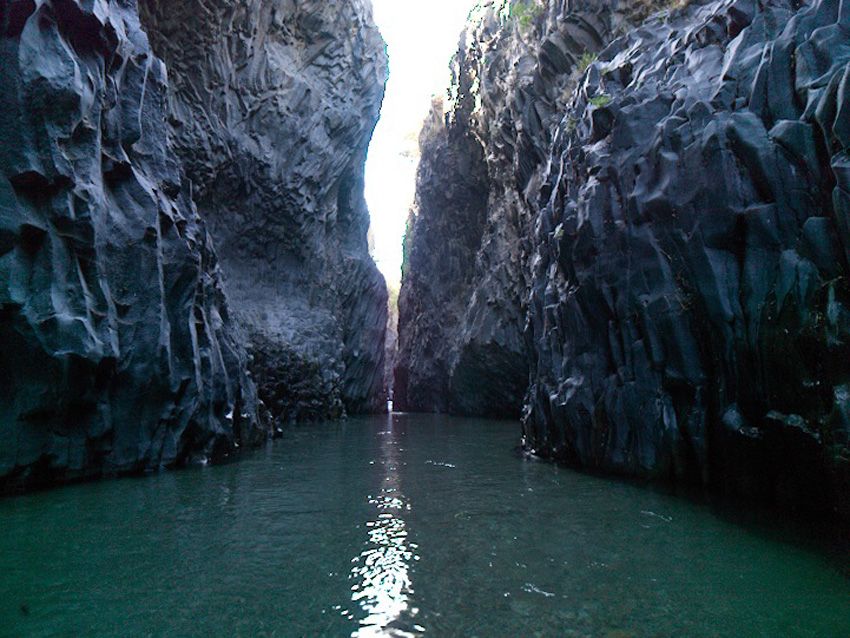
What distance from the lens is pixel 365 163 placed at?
38.7 m

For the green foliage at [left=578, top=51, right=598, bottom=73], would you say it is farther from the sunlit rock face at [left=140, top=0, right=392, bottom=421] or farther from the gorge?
the sunlit rock face at [left=140, top=0, right=392, bottom=421]

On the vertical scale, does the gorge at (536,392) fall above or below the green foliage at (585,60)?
below

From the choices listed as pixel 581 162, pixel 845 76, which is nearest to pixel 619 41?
pixel 581 162

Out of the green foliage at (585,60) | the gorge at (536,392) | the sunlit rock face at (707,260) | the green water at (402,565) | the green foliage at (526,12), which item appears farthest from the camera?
the green foliage at (526,12)

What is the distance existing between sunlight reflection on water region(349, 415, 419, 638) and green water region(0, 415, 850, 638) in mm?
24

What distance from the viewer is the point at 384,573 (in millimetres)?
5719

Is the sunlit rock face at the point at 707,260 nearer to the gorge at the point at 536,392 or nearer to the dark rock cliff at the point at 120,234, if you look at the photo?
the gorge at the point at 536,392

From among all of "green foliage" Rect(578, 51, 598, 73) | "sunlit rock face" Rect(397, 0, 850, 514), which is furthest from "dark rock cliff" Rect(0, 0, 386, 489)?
"green foliage" Rect(578, 51, 598, 73)

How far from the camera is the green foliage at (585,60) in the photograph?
19.1 meters

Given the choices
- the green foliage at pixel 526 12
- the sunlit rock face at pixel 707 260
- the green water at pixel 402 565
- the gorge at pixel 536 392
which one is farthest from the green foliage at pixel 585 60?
the green water at pixel 402 565

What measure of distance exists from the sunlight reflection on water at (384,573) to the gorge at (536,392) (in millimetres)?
37

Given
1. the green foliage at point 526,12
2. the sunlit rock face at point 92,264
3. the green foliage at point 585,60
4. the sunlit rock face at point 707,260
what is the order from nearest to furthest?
1. the sunlit rock face at point 707,260
2. the sunlit rock face at point 92,264
3. the green foliage at point 585,60
4. the green foliage at point 526,12

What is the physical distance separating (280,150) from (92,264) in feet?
61.8

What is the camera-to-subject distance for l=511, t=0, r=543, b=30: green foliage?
22.8 metres
